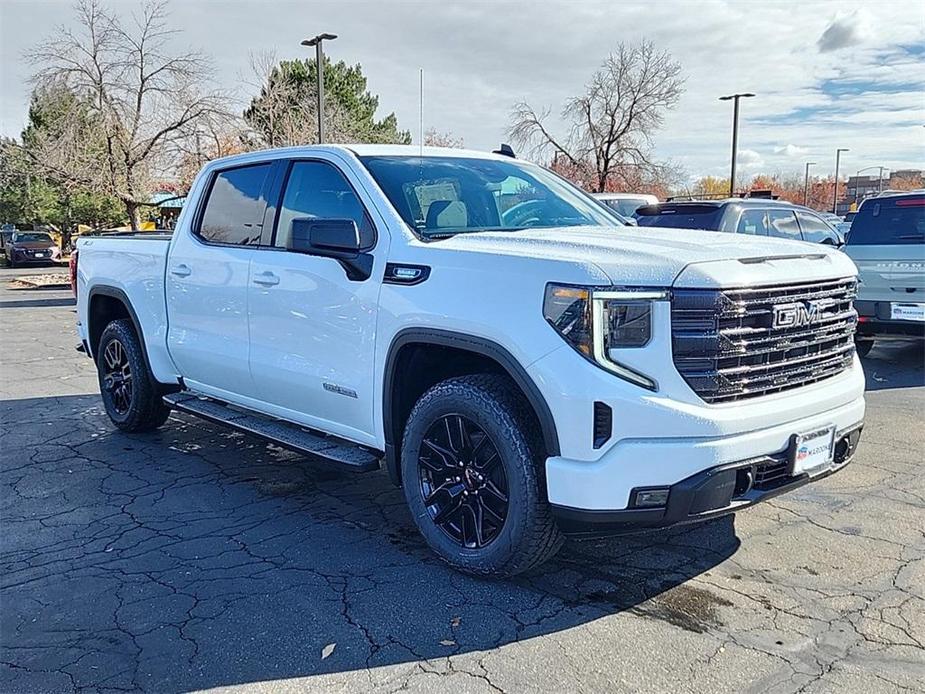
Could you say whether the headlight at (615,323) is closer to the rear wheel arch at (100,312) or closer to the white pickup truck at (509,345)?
the white pickup truck at (509,345)

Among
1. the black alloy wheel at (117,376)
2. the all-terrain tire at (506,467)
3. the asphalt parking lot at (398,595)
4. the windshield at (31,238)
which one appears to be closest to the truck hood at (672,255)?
the all-terrain tire at (506,467)

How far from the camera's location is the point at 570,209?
15.6ft

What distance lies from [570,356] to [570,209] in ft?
6.20

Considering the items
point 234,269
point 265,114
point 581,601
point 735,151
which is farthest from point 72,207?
point 581,601

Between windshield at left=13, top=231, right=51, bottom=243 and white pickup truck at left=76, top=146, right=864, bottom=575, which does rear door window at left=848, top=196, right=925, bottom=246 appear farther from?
windshield at left=13, top=231, right=51, bottom=243

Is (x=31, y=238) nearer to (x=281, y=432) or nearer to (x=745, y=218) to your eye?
(x=745, y=218)

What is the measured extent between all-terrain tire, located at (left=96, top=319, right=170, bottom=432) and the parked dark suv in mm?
4903

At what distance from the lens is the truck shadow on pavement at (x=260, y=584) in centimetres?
305

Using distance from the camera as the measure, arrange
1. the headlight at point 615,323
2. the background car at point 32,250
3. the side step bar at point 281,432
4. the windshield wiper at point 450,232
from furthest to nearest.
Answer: the background car at point 32,250 → the side step bar at point 281,432 → the windshield wiper at point 450,232 → the headlight at point 615,323

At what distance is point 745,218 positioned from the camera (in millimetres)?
8727

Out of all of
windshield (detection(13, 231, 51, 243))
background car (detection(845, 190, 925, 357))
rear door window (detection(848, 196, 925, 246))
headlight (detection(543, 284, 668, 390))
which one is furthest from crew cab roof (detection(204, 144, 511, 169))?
windshield (detection(13, 231, 51, 243))

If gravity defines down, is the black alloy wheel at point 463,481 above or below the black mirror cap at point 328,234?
below

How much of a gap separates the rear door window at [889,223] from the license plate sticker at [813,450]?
606 cm

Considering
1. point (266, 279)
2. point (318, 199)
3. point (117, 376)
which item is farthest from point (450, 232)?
point (117, 376)
